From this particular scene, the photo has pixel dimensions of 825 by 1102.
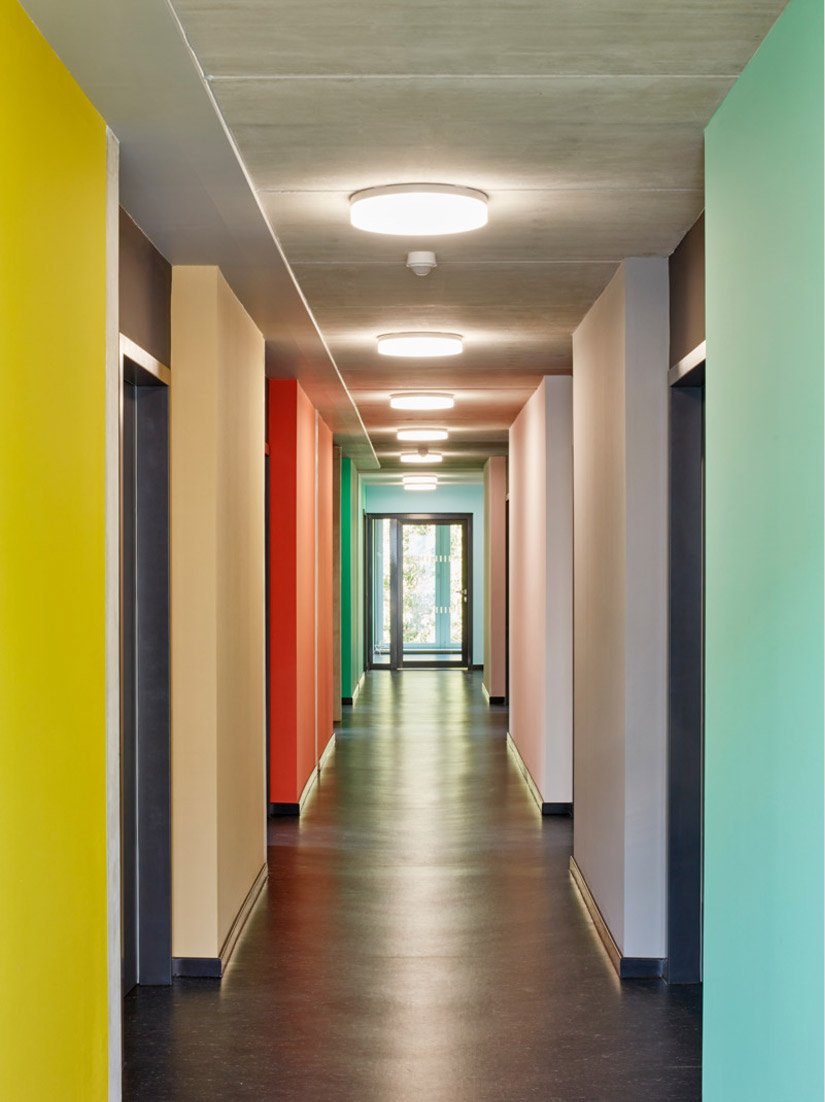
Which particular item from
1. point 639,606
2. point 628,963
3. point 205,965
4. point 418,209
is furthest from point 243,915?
point 418,209

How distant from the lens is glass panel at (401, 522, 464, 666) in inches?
806

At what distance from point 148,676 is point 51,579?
2.06 meters

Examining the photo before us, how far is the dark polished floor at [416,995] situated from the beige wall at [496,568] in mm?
6096

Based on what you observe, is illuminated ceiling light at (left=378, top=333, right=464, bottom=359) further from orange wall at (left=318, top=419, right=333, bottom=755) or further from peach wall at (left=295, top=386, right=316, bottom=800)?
orange wall at (left=318, top=419, right=333, bottom=755)

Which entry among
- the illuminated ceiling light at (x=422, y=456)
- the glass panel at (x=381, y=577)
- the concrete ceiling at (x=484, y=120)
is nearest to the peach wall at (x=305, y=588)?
the concrete ceiling at (x=484, y=120)

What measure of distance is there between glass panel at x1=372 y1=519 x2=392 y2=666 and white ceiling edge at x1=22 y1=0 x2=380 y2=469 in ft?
47.6

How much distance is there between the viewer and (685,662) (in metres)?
4.77

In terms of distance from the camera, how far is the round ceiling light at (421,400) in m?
8.94

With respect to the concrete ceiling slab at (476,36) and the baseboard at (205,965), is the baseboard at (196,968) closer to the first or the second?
the baseboard at (205,965)

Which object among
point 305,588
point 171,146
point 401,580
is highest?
point 171,146

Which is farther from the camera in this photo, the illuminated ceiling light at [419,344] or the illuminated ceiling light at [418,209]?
the illuminated ceiling light at [419,344]

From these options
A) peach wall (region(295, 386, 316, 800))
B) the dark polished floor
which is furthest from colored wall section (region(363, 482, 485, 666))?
the dark polished floor

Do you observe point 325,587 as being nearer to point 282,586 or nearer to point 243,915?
point 282,586

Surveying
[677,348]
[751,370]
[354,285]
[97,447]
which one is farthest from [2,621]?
[354,285]
